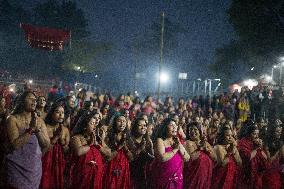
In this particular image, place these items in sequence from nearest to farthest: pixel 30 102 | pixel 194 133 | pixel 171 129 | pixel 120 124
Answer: pixel 30 102 → pixel 171 129 → pixel 120 124 → pixel 194 133

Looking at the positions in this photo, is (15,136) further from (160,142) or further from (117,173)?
(160,142)

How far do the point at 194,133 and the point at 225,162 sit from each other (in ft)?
2.41

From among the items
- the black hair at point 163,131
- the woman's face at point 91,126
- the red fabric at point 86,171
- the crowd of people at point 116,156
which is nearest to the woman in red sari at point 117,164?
the crowd of people at point 116,156

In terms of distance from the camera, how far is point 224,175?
6.23 metres

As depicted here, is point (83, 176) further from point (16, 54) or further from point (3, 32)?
point (3, 32)

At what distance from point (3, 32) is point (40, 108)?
150ft

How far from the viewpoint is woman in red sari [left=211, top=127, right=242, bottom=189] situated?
6188 mm

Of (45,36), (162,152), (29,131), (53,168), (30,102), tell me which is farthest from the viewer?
(45,36)

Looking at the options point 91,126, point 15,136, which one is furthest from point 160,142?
point 15,136

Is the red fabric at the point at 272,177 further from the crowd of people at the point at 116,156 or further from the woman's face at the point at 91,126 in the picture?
the woman's face at the point at 91,126

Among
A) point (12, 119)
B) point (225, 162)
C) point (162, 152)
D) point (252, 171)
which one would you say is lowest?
point (252, 171)

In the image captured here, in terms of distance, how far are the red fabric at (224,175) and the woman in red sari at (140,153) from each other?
3.86ft

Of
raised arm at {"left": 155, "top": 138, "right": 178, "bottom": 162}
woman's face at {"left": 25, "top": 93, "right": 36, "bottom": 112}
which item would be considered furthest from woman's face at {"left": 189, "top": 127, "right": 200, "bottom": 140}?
woman's face at {"left": 25, "top": 93, "right": 36, "bottom": 112}

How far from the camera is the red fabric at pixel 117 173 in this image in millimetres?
5520
